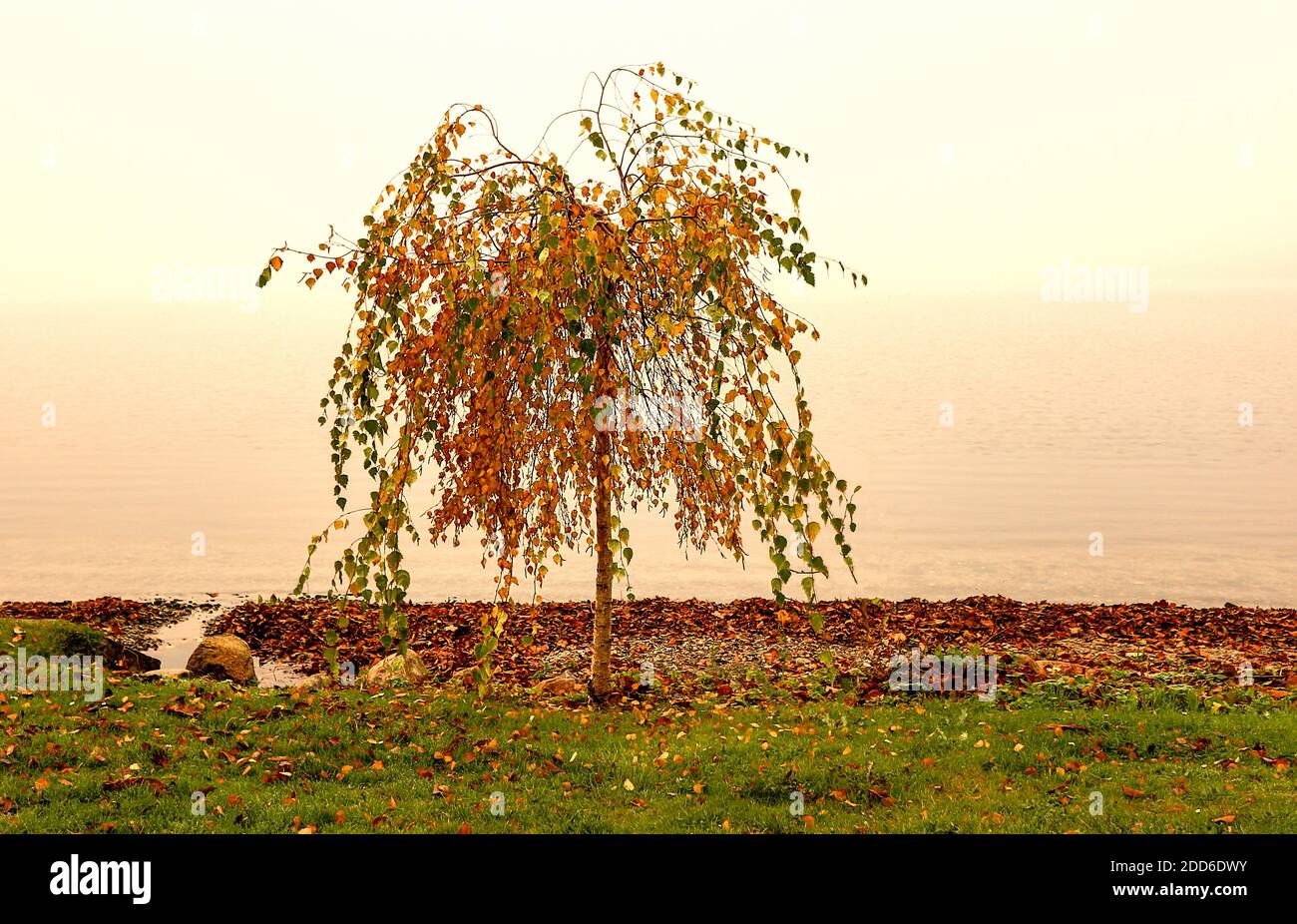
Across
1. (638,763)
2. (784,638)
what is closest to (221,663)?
(638,763)

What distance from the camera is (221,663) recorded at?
38.7 ft

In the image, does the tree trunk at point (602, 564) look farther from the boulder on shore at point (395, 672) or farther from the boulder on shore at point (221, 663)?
the boulder on shore at point (221, 663)

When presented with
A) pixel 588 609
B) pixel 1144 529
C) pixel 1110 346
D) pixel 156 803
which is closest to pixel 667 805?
pixel 156 803

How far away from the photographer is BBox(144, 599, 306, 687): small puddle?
1220 cm

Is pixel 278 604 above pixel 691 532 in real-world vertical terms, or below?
below

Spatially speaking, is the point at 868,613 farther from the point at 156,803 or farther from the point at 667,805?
the point at 156,803

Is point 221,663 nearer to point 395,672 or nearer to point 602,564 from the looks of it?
point 395,672

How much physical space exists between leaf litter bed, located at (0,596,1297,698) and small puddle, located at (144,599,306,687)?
0.64 ft

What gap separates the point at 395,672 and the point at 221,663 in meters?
2.35

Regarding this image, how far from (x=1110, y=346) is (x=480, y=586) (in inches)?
2987

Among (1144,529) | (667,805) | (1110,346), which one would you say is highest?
(1110,346)

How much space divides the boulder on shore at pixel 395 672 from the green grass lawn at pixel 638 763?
0.82 meters
